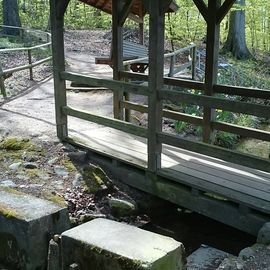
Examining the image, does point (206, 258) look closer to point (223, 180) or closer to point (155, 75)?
point (223, 180)

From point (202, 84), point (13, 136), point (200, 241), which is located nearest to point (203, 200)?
point (200, 241)

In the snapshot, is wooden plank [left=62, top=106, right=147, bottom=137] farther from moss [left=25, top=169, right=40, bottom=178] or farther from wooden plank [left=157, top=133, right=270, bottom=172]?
moss [left=25, top=169, right=40, bottom=178]

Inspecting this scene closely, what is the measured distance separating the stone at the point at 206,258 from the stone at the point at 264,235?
0.71 m

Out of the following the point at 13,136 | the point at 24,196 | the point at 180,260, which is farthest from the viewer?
the point at 13,136

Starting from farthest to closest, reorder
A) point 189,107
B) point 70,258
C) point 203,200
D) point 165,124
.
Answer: point 189,107 < point 165,124 < point 203,200 < point 70,258

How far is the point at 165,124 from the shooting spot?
419 inches

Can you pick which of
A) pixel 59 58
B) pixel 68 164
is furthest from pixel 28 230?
pixel 59 58

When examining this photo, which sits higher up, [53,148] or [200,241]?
[53,148]

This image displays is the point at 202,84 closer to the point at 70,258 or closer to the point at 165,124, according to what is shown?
the point at 165,124

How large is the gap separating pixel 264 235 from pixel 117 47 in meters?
4.98

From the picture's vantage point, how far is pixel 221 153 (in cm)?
594

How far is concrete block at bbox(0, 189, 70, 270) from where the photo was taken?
173 inches

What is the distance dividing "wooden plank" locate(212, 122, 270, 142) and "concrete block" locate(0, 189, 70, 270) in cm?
367

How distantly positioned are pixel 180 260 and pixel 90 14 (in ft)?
109
